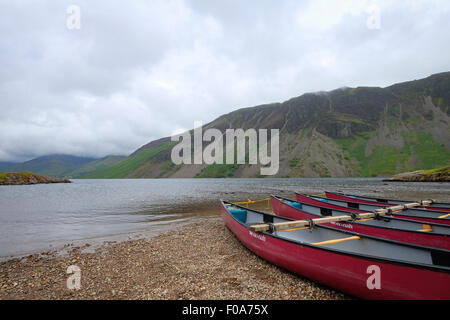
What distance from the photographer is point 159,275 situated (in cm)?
946

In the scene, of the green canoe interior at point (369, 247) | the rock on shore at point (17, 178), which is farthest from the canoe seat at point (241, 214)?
the rock on shore at point (17, 178)

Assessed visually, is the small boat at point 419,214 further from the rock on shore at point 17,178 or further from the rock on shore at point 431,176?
the rock on shore at point 17,178

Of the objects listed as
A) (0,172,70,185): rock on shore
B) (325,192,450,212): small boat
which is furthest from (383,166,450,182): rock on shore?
(0,172,70,185): rock on shore

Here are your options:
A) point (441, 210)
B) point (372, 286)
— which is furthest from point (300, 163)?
point (372, 286)

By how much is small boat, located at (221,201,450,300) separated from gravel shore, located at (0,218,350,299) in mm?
679

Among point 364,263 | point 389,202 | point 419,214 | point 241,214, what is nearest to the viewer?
point 364,263

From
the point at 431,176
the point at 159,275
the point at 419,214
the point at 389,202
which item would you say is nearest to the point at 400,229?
the point at 419,214

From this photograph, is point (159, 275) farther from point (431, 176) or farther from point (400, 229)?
→ point (431, 176)

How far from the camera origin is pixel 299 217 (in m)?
16.3

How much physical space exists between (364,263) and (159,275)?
8.00m

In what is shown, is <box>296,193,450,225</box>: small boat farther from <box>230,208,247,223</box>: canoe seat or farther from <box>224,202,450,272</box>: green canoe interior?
<box>230,208,247,223</box>: canoe seat

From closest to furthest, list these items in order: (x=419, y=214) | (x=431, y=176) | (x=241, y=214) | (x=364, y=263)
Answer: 1. (x=364, y=263)
2. (x=419, y=214)
3. (x=241, y=214)
4. (x=431, y=176)

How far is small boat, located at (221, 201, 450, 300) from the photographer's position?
17.5 ft
